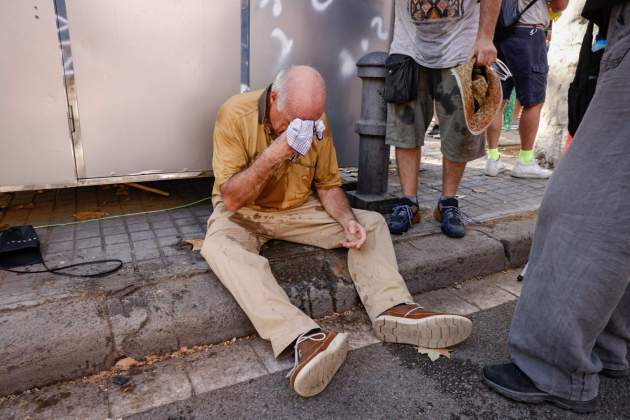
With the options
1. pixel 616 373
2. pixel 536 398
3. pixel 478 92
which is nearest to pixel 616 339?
pixel 616 373

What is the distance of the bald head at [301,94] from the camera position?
2162mm

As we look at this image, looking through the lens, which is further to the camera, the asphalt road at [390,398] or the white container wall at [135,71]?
the white container wall at [135,71]

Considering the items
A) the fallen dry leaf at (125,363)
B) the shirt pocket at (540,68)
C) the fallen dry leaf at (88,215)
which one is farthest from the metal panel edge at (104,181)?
the shirt pocket at (540,68)

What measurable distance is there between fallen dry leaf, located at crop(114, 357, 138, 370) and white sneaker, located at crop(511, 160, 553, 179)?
3934 mm

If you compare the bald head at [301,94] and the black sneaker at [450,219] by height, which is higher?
the bald head at [301,94]

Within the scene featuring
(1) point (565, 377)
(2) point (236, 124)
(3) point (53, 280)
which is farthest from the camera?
(2) point (236, 124)

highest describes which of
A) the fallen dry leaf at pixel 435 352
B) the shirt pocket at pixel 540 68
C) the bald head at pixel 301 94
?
the shirt pocket at pixel 540 68

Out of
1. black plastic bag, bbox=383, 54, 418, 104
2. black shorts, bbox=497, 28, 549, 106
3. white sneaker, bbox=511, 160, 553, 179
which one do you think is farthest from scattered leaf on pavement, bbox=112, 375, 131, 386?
white sneaker, bbox=511, 160, 553, 179

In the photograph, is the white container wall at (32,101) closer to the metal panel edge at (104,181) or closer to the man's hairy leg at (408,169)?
the metal panel edge at (104,181)

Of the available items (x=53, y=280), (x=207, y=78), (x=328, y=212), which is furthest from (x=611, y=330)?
(x=207, y=78)

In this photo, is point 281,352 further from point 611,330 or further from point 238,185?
point 611,330

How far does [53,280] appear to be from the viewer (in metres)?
2.21

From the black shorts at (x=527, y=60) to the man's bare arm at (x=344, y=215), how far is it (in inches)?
94.3

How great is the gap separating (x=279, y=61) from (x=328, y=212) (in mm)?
1389
